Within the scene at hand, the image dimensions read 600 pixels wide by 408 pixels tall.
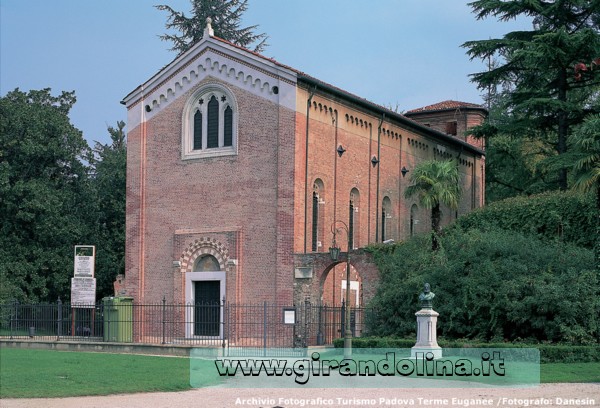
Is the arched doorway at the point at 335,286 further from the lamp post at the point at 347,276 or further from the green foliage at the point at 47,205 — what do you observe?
the green foliage at the point at 47,205

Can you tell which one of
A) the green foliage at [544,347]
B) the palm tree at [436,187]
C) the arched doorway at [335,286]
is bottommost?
the green foliage at [544,347]

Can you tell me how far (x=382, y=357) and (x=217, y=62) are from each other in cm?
1465

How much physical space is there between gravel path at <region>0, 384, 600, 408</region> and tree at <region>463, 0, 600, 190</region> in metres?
19.7

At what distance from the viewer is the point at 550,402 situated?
16656mm

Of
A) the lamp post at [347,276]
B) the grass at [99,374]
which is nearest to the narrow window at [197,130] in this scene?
the lamp post at [347,276]

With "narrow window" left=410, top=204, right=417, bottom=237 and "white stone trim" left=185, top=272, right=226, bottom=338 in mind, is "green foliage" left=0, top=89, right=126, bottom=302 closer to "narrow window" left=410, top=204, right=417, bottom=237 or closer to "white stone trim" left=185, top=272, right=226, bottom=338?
"white stone trim" left=185, top=272, right=226, bottom=338

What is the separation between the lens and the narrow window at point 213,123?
117 ft

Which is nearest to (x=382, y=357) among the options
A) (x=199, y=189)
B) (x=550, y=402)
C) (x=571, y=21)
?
(x=550, y=402)

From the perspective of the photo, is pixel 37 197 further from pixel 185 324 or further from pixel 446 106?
pixel 446 106

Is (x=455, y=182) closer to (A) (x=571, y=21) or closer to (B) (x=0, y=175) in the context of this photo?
(A) (x=571, y=21)

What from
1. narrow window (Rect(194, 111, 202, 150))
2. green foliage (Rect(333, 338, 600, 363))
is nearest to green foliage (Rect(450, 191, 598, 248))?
green foliage (Rect(333, 338, 600, 363))

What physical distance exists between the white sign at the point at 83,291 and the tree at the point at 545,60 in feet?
58.4

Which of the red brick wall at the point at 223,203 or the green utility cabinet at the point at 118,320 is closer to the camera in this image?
the red brick wall at the point at 223,203

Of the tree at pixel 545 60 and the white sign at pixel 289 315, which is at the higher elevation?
the tree at pixel 545 60
